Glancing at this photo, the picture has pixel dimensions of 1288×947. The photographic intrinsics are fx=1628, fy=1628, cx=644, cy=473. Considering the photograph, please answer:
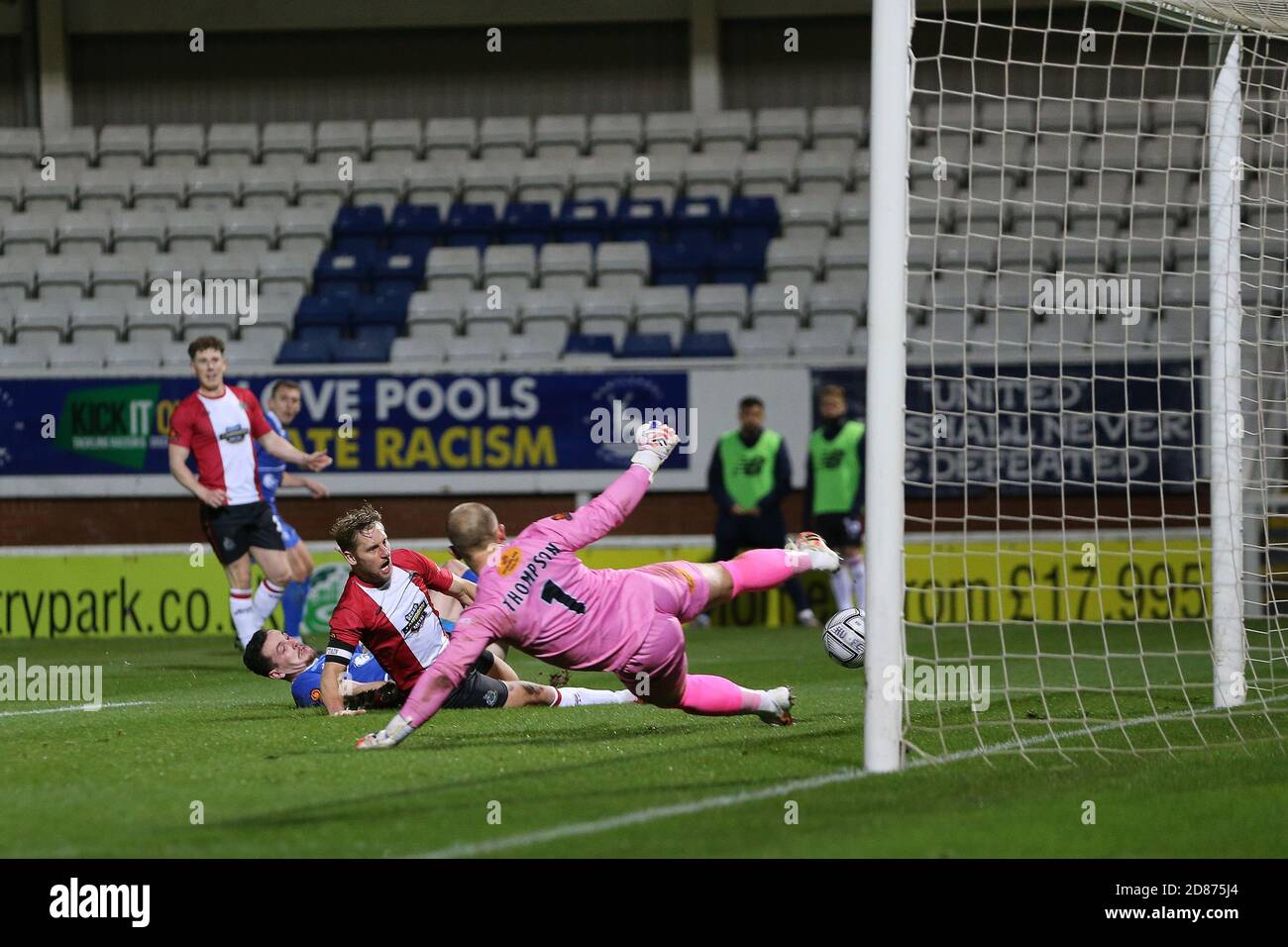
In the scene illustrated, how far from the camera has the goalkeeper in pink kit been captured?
587cm

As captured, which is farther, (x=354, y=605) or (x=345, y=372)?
(x=345, y=372)

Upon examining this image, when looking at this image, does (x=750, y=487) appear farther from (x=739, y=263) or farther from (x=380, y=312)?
(x=380, y=312)

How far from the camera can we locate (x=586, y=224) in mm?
18141

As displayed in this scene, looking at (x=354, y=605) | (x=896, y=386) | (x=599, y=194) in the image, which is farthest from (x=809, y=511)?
(x=896, y=386)

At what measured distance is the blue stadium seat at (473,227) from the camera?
59.8 feet

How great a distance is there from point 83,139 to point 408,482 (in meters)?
8.23

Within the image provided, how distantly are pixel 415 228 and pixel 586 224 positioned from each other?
6.44 ft

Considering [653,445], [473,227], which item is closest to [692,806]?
[653,445]

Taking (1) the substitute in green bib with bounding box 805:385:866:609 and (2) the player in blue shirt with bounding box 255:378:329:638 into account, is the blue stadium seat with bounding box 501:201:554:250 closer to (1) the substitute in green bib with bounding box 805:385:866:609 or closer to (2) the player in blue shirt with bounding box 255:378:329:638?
(1) the substitute in green bib with bounding box 805:385:866:609

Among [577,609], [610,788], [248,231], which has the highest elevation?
[248,231]

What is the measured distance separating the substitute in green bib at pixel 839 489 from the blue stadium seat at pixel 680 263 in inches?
157

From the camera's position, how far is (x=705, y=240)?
58.5ft

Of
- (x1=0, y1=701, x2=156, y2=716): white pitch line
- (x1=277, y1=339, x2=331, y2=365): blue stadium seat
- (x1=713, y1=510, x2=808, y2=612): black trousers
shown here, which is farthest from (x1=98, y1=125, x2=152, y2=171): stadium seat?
(x1=0, y1=701, x2=156, y2=716): white pitch line
